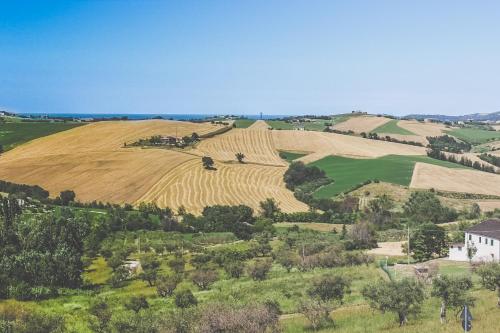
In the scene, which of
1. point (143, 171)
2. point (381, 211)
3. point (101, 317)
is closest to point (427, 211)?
point (381, 211)

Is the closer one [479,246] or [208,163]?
[479,246]

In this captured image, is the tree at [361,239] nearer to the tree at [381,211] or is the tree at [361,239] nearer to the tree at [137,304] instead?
the tree at [381,211]

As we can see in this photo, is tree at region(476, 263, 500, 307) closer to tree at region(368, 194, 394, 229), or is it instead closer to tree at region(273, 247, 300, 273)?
tree at region(273, 247, 300, 273)

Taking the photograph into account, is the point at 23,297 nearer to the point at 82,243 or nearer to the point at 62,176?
the point at 82,243

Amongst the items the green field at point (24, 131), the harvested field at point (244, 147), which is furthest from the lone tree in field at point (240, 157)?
the green field at point (24, 131)

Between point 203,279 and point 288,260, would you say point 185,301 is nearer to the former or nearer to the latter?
point 203,279

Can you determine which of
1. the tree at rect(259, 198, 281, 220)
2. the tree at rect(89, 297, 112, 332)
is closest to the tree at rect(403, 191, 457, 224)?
the tree at rect(259, 198, 281, 220)

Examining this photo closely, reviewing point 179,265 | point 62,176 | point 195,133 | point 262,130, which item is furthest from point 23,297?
point 262,130
